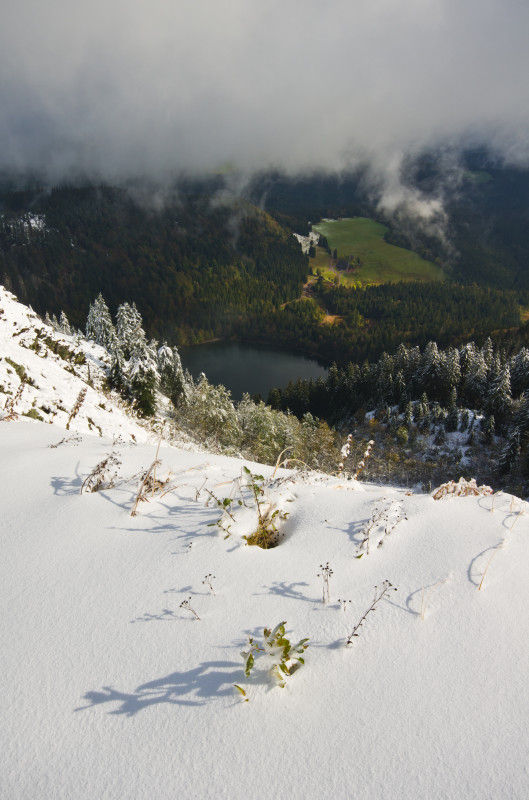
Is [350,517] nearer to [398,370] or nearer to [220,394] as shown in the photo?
[220,394]

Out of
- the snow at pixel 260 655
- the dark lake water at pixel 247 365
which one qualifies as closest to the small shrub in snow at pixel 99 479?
the snow at pixel 260 655

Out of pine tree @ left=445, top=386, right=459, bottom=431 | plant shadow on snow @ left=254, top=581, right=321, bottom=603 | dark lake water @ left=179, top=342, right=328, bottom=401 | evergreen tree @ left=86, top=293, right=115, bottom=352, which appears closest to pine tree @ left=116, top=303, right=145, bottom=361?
evergreen tree @ left=86, top=293, right=115, bottom=352

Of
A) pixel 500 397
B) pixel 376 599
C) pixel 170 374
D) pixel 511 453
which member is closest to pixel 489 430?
pixel 500 397

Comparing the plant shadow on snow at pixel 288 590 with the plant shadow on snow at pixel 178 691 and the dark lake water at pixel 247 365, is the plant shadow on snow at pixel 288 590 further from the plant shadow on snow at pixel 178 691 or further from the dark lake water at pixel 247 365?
the dark lake water at pixel 247 365

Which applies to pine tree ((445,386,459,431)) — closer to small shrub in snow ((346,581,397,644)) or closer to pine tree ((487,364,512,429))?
pine tree ((487,364,512,429))

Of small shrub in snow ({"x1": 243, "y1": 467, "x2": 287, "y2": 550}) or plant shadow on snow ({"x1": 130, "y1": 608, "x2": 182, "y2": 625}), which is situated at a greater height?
plant shadow on snow ({"x1": 130, "y1": 608, "x2": 182, "y2": 625})
